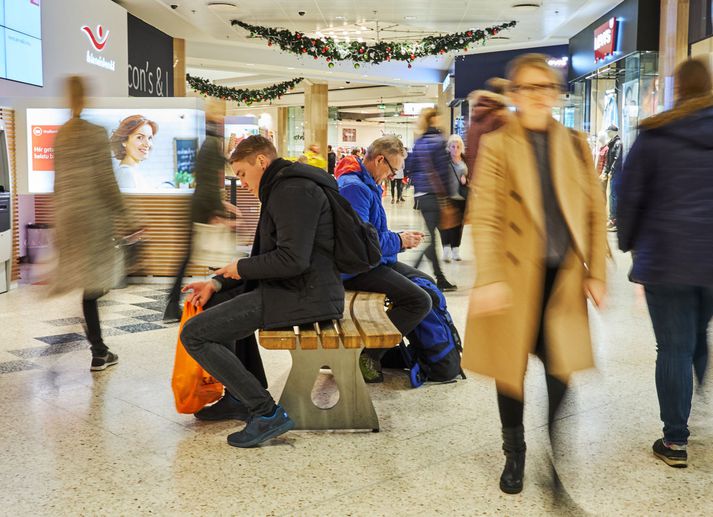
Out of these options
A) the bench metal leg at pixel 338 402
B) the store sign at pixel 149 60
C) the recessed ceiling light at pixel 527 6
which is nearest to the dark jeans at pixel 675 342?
the bench metal leg at pixel 338 402

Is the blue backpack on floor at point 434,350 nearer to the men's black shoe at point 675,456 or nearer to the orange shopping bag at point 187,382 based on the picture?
the orange shopping bag at point 187,382

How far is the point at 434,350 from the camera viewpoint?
161 inches

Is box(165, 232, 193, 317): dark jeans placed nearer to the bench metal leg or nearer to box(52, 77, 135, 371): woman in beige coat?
box(52, 77, 135, 371): woman in beige coat

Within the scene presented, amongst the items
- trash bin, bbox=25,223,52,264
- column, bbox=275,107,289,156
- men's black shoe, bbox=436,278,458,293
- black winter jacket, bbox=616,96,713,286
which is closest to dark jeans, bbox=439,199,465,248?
men's black shoe, bbox=436,278,458,293

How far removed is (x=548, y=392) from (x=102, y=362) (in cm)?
272

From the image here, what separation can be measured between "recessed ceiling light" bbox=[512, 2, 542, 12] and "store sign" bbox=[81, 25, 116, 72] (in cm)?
688

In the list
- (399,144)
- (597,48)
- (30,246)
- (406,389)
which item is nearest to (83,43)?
(30,246)

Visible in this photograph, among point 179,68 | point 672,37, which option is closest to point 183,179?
point 672,37

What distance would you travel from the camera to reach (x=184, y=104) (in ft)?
24.5

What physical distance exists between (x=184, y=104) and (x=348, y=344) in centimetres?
497

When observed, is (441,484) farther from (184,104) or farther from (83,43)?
(83,43)

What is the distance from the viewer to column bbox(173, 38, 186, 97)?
1537 cm

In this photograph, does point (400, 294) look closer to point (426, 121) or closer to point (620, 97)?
point (426, 121)

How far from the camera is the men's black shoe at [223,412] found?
137 inches
